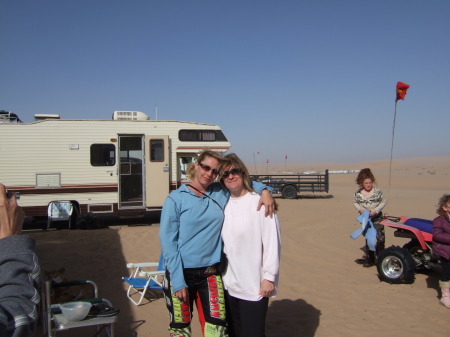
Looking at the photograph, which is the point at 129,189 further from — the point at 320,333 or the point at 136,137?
the point at 320,333

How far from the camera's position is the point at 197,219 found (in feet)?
8.64

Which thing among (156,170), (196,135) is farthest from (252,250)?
(196,135)

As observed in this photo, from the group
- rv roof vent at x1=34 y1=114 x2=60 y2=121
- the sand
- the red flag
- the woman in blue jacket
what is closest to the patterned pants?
the woman in blue jacket

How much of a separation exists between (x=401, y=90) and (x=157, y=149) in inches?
255

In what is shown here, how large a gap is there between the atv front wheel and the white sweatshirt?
3.56m

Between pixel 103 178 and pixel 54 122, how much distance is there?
201 cm

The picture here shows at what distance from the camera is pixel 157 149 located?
424 inches

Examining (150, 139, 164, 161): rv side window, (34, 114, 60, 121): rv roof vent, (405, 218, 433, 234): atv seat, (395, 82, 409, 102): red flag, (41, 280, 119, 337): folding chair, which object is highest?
(395, 82, 409, 102): red flag

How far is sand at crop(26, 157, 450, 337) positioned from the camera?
14.1 feet

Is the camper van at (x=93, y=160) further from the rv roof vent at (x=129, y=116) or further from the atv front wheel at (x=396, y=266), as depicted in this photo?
the atv front wheel at (x=396, y=266)

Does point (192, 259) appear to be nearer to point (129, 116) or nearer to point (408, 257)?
point (408, 257)

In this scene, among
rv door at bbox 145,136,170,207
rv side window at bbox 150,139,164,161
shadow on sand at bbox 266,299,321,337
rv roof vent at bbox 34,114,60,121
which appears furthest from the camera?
rv side window at bbox 150,139,164,161

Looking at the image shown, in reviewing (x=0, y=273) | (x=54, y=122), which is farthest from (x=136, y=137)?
(x=0, y=273)

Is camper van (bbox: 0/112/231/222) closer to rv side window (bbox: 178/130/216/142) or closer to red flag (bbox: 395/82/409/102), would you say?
rv side window (bbox: 178/130/216/142)
